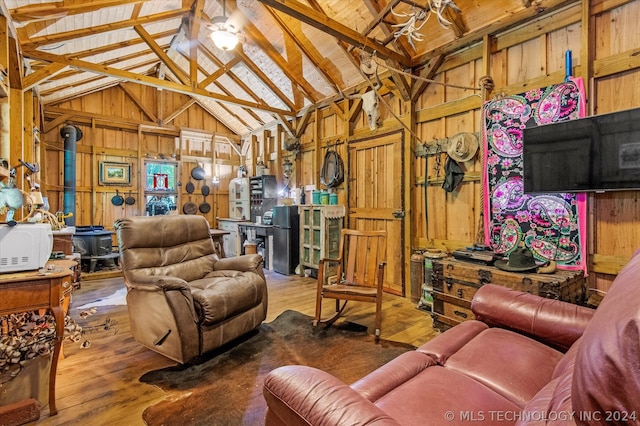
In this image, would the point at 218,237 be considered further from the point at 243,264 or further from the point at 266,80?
the point at 266,80

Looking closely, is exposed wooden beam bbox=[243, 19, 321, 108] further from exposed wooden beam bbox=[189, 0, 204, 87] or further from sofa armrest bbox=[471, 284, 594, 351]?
sofa armrest bbox=[471, 284, 594, 351]

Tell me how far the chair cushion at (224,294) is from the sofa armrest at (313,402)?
1.45 m

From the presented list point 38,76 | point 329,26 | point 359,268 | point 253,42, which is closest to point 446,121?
point 329,26

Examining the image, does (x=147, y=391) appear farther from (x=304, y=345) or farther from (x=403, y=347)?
(x=403, y=347)

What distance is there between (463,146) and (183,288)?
9.90 feet

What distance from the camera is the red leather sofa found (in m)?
0.51

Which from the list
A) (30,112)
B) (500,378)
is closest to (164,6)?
(30,112)

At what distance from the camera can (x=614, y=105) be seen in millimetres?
2438

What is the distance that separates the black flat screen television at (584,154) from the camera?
7.09 ft

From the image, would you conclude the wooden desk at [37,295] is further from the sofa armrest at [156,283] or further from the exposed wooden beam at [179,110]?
the exposed wooden beam at [179,110]

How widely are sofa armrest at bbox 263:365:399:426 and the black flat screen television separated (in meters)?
2.59

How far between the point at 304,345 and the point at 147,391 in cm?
115

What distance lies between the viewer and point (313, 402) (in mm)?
826

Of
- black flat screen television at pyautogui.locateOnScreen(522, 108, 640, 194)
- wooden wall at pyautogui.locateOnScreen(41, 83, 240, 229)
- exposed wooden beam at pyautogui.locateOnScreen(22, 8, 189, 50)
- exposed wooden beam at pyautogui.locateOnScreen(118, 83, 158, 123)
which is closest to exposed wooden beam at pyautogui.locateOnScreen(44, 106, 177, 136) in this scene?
wooden wall at pyautogui.locateOnScreen(41, 83, 240, 229)
